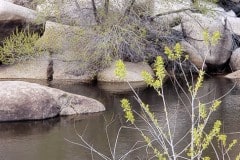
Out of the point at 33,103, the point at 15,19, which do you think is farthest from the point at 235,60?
the point at 33,103

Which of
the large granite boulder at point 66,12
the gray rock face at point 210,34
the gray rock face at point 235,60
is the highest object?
the large granite boulder at point 66,12

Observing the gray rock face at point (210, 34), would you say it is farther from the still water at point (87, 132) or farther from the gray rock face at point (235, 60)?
the still water at point (87, 132)

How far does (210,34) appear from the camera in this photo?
813 inches

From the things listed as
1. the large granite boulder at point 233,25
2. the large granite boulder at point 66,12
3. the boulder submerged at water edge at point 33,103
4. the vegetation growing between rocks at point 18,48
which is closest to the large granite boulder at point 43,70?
the vegetation growing between rocks at point 18,48

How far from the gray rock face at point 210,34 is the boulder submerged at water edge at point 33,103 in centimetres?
906

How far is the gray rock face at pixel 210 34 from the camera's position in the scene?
20.8 meters

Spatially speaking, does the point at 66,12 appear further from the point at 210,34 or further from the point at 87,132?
the point at 87,132

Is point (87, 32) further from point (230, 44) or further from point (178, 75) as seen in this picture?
point (230, 44)

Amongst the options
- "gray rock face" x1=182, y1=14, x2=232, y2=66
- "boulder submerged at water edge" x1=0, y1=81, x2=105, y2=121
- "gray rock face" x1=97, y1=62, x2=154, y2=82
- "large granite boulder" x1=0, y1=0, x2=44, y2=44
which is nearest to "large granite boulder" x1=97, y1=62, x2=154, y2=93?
"gray rock face" x1=97, y1=62, x2=154, y2=82

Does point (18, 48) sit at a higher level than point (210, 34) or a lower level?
lower

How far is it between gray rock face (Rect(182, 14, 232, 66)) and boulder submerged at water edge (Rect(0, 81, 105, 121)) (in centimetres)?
906

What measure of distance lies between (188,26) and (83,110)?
31.7 ft

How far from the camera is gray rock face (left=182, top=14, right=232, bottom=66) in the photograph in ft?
68.2

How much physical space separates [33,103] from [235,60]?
11179 millimetres
